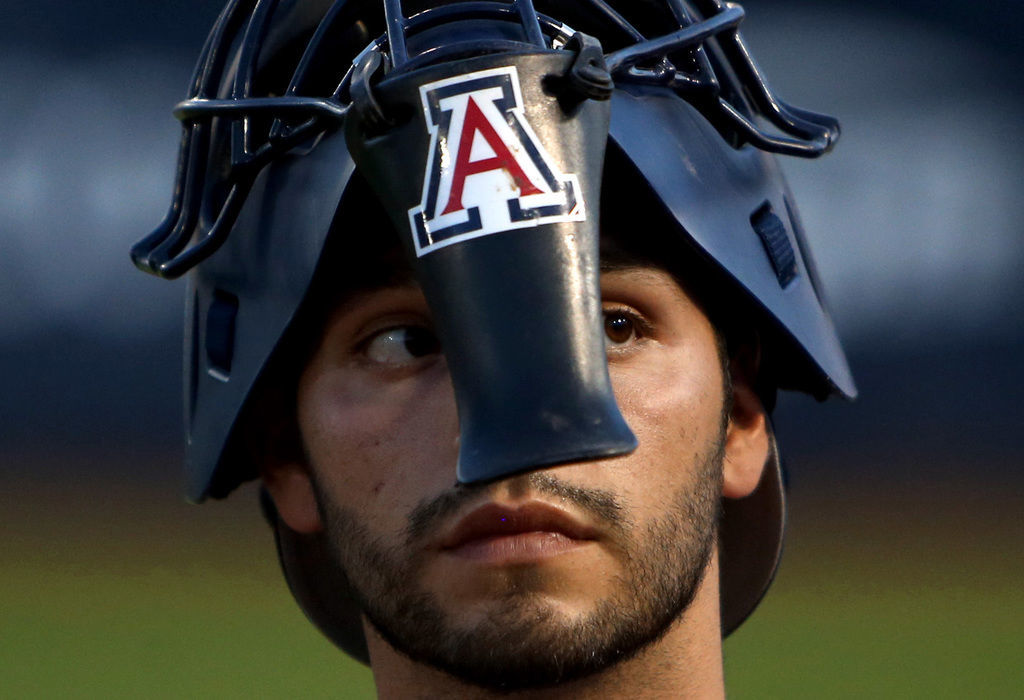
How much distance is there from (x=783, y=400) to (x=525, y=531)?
189 cm

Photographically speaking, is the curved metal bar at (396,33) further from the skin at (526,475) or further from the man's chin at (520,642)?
the man's chin at (520,642)

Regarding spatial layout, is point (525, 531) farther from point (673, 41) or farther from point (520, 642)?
point (673, 41)

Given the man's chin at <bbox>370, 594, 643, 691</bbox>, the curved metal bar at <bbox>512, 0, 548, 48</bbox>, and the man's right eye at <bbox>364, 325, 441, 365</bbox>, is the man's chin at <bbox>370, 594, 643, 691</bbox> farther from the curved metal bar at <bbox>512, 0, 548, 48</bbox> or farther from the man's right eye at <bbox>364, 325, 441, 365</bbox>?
the curved metal bar at <bbox>512, 0, 548, 48</bbox>

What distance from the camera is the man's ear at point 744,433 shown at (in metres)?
1.22

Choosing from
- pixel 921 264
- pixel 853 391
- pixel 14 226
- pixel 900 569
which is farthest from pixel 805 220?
pixel 853 391

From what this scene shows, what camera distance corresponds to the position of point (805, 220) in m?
2.85

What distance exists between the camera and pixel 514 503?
100 cm

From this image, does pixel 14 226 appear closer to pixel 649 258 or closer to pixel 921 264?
pixel 921 264

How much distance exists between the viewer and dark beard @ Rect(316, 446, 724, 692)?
100cm

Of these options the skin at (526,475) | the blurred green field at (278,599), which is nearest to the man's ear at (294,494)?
the skin at (526,475)

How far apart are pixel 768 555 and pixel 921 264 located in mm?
1634

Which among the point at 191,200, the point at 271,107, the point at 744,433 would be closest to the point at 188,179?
the point at 191,200

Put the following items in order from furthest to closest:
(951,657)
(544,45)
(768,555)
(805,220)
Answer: (805,220), (951,657), (768,555), (544,45)

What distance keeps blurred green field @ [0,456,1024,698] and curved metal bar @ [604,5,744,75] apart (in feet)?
5.31
